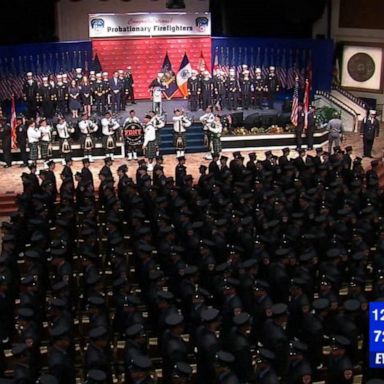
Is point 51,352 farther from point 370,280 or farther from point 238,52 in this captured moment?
point 238,52

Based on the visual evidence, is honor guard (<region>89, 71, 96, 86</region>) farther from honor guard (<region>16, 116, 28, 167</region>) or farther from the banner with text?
honor guard (<region>16, 116, 28, 167</region>)

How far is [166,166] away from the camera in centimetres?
2138

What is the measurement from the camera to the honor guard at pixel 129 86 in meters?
25.4

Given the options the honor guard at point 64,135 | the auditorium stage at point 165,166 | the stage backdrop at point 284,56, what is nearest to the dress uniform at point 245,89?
the stage backdrop at point 284,56

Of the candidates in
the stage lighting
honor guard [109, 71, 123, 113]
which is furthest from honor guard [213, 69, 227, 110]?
honor guard [109, 71, 123, 113]

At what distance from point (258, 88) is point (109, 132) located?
22.0ft

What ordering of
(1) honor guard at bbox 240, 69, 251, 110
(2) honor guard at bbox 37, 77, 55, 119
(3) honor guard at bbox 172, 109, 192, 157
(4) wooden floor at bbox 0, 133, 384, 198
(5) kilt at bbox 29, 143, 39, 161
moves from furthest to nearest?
(1) honor guard at bbox 240, 69, 251, 110 → (2) honor guard at bbox 37, 77, 55, 119 → (3) honor guard at bbox 172, 109, 192, 157 → (5) kilt at bbox 29, 143, 39, 161 → (4) wooden floor at bbox 0, 133, 384, 198

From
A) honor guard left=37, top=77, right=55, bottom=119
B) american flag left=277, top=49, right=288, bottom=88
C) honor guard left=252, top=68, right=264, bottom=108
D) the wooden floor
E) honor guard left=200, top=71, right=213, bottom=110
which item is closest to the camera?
the wooden floor

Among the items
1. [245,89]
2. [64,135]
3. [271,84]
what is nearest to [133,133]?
[64,135]

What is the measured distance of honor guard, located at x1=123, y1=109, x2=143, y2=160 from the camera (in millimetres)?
21312

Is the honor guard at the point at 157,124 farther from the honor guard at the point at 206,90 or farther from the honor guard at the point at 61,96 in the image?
the honor guard at the point at 61,96

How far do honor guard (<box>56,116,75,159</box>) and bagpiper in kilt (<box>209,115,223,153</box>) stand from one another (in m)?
3.92

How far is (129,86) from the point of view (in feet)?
84.3

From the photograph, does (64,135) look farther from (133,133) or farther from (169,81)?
(169,81)
